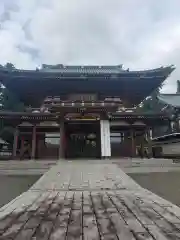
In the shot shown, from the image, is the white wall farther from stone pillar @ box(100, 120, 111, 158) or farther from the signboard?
the signboard

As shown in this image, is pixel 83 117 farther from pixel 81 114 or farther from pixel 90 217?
pixel 90 217

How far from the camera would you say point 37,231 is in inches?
115

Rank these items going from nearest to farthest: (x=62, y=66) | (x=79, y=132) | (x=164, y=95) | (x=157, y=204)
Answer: (x=157, y=204)
(x=79, y=132)
(x=62, y=66)
(x=164, y=95)

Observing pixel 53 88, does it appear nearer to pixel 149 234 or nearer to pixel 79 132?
pixel 79 132

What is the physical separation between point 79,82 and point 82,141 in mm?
→ 4405

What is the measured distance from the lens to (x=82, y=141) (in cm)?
1786

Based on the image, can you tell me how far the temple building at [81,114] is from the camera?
50.2ft

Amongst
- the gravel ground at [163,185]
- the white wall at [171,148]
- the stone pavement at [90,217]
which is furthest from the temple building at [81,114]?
the stone pavement at [90,217]

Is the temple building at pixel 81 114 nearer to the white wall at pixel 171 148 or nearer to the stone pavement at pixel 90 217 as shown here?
the white wall at pixel 171 148

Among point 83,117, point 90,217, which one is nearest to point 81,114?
point 83,117

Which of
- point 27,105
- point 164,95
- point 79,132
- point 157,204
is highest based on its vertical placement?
point 164,95

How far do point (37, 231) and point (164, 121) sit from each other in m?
15.2

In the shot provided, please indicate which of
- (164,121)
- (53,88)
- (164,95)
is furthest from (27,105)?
(164,95)

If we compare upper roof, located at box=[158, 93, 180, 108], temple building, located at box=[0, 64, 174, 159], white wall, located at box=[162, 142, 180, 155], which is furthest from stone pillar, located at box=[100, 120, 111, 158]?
upper roof, located at box=[158, 93, 180, 108]
